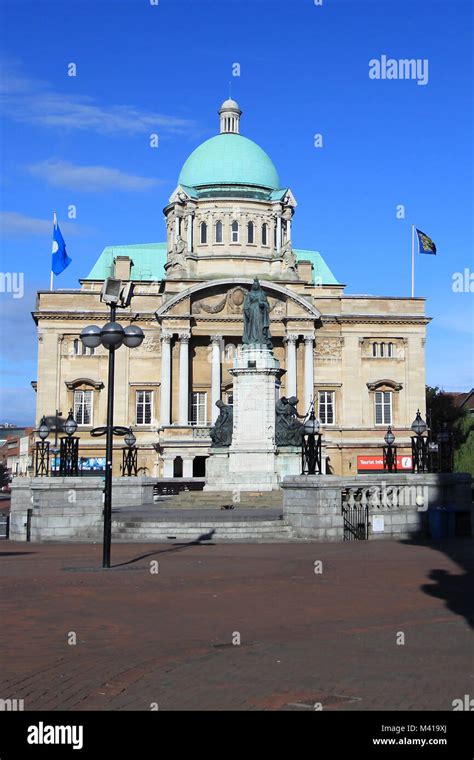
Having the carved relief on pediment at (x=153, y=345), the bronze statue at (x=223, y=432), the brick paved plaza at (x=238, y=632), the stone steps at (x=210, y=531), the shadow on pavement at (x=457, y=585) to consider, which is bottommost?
the brick paved plaza at (x=238, y=632)

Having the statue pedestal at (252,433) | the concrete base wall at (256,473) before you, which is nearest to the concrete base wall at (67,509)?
the concrete base wall at (256,473)

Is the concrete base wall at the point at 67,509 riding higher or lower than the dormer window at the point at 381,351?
lower

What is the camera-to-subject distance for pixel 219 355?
82.2m

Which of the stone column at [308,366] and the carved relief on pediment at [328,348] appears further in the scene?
the carved relief on pediment at [328,348]

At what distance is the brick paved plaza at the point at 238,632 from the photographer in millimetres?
9258

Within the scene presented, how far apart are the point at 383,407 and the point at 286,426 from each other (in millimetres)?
43185

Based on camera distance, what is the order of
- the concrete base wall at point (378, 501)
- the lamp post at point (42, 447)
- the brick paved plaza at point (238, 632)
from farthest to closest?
the lamp post at point (42, 447)
the concrete base wall at point (378, 501)
the brick paved plaza at point (238, 632)

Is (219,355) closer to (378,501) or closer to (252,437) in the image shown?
(252,437)

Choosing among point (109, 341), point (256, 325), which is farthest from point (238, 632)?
point (256, 325)

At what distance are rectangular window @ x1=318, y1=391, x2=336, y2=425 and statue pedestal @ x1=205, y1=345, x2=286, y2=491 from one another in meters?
41.1

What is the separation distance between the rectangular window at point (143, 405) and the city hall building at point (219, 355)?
0.10m

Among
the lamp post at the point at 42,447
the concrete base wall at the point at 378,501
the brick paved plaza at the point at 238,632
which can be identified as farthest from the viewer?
the lamp post at the point at 42,447

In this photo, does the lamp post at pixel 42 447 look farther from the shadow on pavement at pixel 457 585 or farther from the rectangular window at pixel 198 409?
the rectangular window at pixel 198 409

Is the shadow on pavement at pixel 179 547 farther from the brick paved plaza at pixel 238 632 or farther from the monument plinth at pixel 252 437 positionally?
the monument plinth at pixel 252 437
